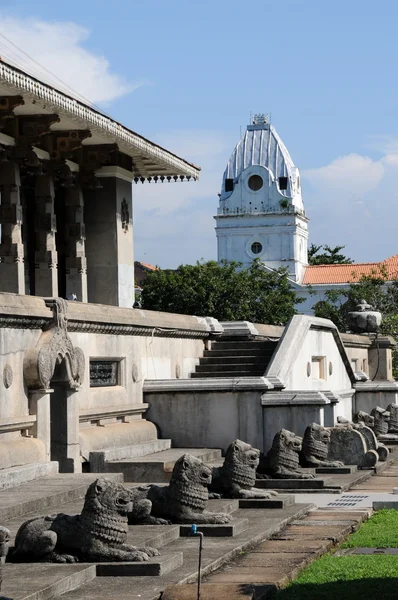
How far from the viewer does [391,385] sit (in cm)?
2706

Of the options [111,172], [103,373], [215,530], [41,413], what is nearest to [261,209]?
[111,172]

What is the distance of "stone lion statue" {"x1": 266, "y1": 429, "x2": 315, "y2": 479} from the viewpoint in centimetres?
1623

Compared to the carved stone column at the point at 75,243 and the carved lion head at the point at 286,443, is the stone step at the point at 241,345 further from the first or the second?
the carved lion head at the point at 286,443

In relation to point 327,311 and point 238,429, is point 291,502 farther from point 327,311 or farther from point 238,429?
point 327,311

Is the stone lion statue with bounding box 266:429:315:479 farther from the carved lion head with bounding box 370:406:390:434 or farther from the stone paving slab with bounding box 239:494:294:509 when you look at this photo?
the carved lion head with bounding box 370:406:390:434

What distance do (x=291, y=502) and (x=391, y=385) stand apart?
13.4m

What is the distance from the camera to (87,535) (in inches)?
383

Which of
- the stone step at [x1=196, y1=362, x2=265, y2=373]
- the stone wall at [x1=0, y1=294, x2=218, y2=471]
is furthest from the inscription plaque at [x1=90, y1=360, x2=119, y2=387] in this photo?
the stone step at [x1=196, y1=362, x2=265, y2=373]

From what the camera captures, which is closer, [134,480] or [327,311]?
[134,480]

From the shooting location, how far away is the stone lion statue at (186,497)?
11.7 meters

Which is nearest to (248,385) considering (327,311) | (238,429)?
(238,429)

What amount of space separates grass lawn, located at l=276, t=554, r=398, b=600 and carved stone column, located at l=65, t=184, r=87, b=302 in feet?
51.9

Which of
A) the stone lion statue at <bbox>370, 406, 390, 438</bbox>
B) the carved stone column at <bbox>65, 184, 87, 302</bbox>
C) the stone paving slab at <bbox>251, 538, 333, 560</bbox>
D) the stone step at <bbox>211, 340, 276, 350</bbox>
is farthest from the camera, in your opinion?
the carved stone column at <bbox>65, 184, 87, 302</bbox>

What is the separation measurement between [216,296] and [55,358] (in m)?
37.7
